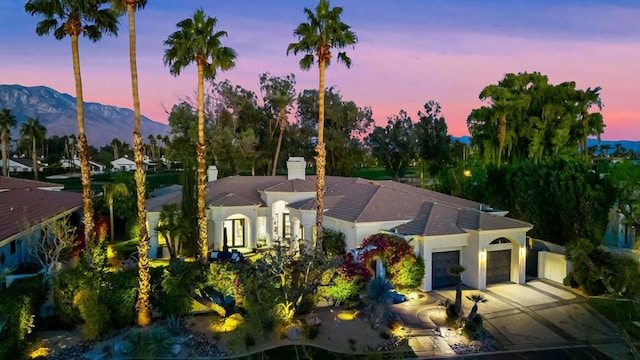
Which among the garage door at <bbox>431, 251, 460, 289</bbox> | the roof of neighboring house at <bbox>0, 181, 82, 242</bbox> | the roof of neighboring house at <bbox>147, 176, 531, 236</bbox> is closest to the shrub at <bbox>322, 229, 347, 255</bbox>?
the roof of neighboring house at <bbox>147, 176, 531, 236</bbox>

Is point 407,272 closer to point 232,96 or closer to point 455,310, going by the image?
point 455,310

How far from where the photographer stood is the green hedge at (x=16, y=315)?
44.9 ft

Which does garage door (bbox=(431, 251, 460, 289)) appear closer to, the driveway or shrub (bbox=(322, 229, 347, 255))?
the driveway

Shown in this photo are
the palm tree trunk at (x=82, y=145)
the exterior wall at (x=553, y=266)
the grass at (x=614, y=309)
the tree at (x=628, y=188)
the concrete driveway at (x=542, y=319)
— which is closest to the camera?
the concrete driveway at (x=542, y=319)

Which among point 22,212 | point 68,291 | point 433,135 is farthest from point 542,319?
point 433,135

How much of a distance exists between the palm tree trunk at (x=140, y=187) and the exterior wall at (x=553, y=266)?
66.1 feet

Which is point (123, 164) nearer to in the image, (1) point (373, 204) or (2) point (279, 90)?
(2) point (279, 90)

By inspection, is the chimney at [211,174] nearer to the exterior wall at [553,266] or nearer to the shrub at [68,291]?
the shrub at [68,291]

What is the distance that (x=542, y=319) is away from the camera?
58.7ft

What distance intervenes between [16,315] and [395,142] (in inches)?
1971

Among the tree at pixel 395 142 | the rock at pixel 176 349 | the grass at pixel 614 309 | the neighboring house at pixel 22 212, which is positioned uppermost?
the tree at pixel 395 142

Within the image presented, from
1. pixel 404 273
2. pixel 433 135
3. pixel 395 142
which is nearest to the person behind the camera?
pixel 404 273

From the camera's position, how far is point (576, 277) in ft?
69.7

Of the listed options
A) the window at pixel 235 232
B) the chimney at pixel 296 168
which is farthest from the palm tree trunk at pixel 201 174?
the chimney at pixel 296 168
